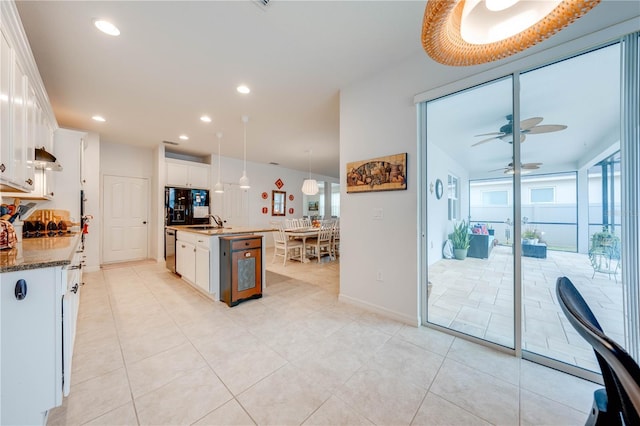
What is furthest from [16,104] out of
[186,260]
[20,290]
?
[186,260]

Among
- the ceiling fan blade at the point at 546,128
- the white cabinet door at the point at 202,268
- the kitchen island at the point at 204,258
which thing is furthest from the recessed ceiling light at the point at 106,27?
the ceiling fan blade at the point at 546,128

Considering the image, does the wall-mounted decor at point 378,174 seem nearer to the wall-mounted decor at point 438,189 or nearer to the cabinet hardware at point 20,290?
the wall-mounted decor at point 438,189

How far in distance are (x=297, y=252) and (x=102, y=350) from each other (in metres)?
4.10

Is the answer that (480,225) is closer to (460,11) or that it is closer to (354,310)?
(354,310)

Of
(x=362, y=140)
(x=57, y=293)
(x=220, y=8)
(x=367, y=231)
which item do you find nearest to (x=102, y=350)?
(x=57, y=293)

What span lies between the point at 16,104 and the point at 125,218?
14.0ft

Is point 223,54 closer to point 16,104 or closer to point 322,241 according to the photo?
point 16,104

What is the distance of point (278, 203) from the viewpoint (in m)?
7.79

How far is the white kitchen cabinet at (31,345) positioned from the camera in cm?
117

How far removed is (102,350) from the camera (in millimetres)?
2000

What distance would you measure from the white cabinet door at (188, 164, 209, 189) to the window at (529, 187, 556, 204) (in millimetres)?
6290

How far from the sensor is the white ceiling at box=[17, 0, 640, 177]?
6.00 feet

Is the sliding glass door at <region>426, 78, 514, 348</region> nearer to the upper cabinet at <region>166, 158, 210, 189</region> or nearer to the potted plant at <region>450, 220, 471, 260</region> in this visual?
the potted plant at <region>450, 220, 471, 260</region>

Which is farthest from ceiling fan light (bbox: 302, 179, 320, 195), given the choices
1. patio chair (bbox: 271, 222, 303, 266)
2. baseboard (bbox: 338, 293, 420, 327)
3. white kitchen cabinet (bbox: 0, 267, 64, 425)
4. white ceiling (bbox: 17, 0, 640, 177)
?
white kitchen cabinet (bbox: 0, 267, 64, 425)
